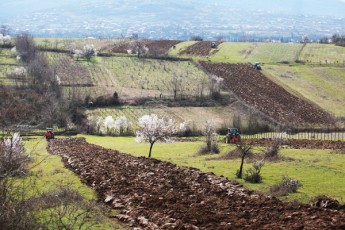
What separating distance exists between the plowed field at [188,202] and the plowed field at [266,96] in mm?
68447

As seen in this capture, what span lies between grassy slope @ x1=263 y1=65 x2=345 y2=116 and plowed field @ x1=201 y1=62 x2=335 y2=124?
10.3ft

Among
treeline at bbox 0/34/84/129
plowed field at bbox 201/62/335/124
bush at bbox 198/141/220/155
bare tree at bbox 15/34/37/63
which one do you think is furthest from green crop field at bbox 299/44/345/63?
bush at bbox 198/141/220/155

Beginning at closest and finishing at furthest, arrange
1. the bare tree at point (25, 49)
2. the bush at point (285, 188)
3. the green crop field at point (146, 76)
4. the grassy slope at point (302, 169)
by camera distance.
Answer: the bush at point (285, 188) < the grassy slope at point (302, 169) < the green crop field at point (146, 76) < the bare tree at point (25, 49)

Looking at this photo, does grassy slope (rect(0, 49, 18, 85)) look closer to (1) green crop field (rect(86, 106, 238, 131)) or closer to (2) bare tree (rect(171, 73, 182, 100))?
(1) green crop field (rect(86, 106, 238, 131))

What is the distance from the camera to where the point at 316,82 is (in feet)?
428

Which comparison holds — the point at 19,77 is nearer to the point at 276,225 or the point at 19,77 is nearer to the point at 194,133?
the point at 194,133

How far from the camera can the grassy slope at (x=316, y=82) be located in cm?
11194

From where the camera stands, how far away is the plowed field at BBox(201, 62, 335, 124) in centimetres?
A: 10056

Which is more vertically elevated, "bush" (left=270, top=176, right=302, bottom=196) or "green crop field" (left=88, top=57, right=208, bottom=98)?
"bush" (left=270, top=176, right=302, bottom=196)

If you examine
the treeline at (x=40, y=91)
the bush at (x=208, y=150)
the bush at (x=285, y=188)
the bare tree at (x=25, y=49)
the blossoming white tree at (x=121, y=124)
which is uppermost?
the bush at (x=285, y=188)

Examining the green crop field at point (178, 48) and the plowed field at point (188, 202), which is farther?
the green crop field at point (178, 48)

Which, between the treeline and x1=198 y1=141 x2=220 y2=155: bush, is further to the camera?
the treeline

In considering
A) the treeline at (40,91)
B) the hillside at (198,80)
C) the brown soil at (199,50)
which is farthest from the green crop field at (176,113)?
the brown soil at (199,50)

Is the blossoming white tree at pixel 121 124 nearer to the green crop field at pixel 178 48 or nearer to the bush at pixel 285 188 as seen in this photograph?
the bush at pixel 285 188
